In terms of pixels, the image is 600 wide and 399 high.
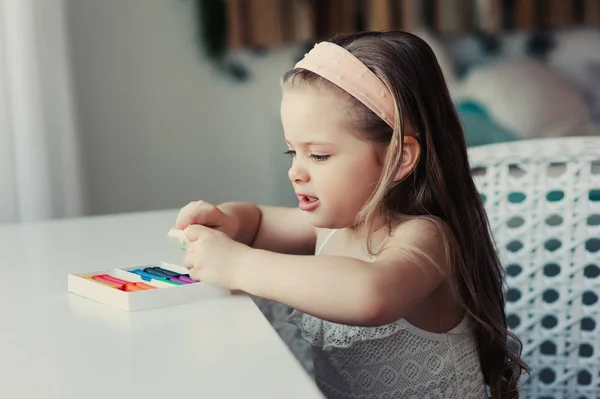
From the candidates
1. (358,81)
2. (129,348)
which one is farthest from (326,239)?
(129,348)

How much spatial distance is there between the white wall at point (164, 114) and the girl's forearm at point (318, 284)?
6.24ft

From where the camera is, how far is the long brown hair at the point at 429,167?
2.78 feet

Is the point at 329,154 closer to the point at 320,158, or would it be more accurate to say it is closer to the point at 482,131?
the point at 320,158

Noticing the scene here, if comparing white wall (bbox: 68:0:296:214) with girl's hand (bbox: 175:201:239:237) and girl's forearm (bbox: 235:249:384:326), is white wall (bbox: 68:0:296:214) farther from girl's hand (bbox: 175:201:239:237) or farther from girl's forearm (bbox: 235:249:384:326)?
girl's forearm (bbox: 235:249:384:326)

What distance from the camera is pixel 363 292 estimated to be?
691 millimetres

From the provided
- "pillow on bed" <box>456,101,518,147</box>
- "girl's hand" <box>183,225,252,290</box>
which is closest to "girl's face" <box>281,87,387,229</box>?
"girl's hand" <box>183,225,252,290</box>

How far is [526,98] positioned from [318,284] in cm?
220

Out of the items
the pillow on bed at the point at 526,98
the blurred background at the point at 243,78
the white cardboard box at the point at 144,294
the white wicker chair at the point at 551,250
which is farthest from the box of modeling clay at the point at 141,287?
the pillow on bed at the point at 526,98

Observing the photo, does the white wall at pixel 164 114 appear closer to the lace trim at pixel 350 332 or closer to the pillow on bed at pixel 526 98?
the pillow on bed at pixel 526 98

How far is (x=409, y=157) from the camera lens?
85 centimetres

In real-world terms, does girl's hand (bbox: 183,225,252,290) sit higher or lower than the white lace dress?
higher

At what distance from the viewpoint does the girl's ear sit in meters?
0.85

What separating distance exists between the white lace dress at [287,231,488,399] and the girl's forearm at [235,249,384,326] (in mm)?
157

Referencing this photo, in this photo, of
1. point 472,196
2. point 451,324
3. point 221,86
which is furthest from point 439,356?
point 221,86
